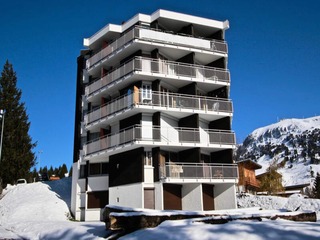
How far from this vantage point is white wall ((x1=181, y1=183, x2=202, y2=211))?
27.3 m

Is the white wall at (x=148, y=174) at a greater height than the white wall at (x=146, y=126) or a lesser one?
lesser

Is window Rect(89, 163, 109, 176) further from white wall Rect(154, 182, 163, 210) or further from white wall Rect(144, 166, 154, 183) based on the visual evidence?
white wall Rect(154, 182, 163, 210)

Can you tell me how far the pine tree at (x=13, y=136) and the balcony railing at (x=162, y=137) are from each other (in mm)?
16807

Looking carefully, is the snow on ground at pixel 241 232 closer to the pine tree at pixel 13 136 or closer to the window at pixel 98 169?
the window at pixel 98 169

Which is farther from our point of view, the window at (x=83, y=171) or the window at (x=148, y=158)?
the window at (x=83, y=171)

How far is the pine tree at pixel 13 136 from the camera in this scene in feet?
142

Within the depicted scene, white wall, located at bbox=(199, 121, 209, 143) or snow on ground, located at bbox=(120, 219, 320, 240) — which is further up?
white wall, located at bbox=(199, 121, 209, 143)

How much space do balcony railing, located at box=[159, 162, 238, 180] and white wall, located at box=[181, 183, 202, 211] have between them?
100cm

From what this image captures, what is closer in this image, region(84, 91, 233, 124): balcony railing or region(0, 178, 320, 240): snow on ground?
region(0, 178, 320, 240): snow on ground

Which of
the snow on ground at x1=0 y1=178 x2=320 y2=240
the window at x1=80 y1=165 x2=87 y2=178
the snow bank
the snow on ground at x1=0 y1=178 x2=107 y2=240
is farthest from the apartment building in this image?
the snow bank

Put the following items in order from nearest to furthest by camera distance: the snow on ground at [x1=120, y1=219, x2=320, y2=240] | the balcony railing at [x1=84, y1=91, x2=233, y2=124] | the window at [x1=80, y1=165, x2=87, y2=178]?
the snow on ground at [x1=120, y1=219, x2=320, y2=240] → the balcony railing at [x1=84, y1=91, x2=233, y2=124] → the window at [x1=80, y1=165, x2=87, y2=178]

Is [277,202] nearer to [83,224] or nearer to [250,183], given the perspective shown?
[250,183]

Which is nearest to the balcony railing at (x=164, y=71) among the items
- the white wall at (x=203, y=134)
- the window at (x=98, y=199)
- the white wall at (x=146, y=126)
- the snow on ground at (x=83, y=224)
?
the white wall at (x=146, y=126)

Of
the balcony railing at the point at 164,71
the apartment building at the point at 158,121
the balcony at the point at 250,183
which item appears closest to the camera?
the apartment building at the point at 158,121
